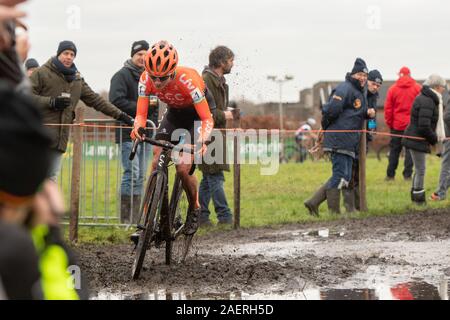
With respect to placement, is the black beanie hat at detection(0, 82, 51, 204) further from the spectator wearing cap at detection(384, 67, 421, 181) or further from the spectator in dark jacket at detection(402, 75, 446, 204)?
the spectator wearing cap at detection(384, 67, 421, 181)

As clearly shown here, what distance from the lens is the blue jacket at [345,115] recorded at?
1454 centimetres

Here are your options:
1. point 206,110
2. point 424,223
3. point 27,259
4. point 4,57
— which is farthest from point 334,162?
point 27,259

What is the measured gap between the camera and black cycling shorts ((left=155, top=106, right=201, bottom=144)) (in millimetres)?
9562

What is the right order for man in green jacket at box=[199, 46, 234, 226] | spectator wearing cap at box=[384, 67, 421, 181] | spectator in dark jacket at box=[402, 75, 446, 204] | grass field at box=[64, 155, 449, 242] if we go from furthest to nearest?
spectator wearing cap at box=[384, 67, 421, 181] → spectator in dark jacket at box=[402, 75, 446, 204] → grass field at box=[64, 155, 449, 242] → man in green jacket at box=[199, 46, 234, 226]

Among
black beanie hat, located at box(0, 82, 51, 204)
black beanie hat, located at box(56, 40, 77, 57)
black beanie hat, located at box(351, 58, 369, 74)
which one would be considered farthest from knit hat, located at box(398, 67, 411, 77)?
black beanie hat, located at box(0, 82, 51, 204)

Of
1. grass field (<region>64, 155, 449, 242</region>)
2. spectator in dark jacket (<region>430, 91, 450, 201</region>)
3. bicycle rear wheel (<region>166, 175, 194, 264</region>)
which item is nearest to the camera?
bicycle rear wheel (<region>166, 175, 194, 264</region>)

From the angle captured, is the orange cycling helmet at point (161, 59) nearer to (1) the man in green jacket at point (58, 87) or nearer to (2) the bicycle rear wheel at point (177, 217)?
(2) the bicycle rear wheel at point (177, 217)

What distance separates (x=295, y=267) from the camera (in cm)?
947

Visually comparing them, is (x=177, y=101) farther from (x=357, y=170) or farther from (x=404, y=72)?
(x=404, y=72)

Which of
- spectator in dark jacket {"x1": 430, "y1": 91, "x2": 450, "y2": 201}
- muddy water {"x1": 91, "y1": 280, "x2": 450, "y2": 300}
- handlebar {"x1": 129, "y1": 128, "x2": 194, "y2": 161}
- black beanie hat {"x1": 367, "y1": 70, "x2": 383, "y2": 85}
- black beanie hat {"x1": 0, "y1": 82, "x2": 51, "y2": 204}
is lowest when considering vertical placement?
muddy water {"x1": 91, "y1": 280, "x2": 450, "y2": 300}

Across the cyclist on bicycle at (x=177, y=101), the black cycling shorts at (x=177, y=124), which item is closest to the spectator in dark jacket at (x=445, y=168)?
the cyclist on bicycle at (x=177, y=101)

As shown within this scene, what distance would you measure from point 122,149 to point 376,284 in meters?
5.91

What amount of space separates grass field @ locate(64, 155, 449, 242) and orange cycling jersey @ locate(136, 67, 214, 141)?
3249 mm

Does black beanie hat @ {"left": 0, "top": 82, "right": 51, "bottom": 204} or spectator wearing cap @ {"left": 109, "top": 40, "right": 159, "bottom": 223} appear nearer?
black beanie hat @ {"left": 0, "top": 82, "right": 51, "bottom": 204}
